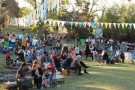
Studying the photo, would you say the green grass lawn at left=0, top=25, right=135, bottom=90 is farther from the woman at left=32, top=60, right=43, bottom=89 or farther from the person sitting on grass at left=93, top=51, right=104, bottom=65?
the person sitting on grass at left=93, top=51, right=104, bottom=65

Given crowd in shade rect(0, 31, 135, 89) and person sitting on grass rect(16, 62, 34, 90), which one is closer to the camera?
person sitting on grass rect(16, 62, 34, 90)

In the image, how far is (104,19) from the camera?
55.4 m

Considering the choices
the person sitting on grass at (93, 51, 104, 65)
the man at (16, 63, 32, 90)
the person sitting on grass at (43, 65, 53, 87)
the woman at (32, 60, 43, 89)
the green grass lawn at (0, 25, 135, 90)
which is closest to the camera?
the man at (16, 63, 32, 90)

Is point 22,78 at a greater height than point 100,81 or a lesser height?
greater

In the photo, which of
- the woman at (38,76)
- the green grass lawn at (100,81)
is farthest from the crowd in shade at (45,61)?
the green grass lawn at (100,81)

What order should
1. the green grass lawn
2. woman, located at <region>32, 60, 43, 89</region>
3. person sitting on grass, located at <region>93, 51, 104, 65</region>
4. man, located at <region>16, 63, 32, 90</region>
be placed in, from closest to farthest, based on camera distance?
man, located at <region>16, 63, 32, 90</region> < woman, located at <region>32, 60, 43, 89</region> < the green grass lawn < person sitting on grass, located at <region>93, 51, 104, 65</region>

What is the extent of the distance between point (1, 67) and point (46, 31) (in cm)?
2354

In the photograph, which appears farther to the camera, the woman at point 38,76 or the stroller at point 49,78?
the stroller at point 49,78

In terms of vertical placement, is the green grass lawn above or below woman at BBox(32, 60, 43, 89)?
below

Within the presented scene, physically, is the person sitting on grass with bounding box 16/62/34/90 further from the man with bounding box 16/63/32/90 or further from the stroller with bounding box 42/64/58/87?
the stroller with bounding box 42/64/58/87

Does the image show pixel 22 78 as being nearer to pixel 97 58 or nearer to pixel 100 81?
pixel 100 81

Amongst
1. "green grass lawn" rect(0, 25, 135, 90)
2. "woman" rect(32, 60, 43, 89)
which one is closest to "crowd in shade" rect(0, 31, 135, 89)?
"woman" rect(32, 60, 43, 89)

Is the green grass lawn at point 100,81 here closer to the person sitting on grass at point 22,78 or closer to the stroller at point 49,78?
the stroller at point 49,78

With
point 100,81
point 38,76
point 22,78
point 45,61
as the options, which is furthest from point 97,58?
point 22,78
